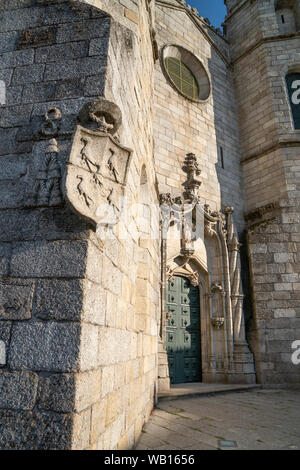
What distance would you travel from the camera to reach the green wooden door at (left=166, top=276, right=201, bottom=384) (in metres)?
5.85

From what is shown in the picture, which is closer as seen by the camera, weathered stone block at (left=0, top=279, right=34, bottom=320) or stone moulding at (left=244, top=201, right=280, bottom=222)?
weathered stone block at (left=0, top=279, right=34, bottom=320)

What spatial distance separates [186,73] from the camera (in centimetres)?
843

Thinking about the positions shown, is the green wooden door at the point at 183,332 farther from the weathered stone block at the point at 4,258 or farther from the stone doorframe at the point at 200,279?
the weathered stone block at the point at 4,258

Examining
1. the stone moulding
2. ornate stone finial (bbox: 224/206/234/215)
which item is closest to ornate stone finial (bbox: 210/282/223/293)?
ornate stone finial (bbox: 224/206/234/215)

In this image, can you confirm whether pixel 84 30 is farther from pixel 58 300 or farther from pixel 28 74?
pixel 58 300

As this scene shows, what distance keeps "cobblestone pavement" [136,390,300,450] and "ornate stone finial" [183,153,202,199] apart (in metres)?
4.04

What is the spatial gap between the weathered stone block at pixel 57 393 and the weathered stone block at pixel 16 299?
35cm

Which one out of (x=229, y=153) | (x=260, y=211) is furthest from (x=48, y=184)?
(x=229, y=153)

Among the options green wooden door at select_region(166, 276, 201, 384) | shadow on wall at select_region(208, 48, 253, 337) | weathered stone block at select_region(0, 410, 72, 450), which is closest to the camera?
→ weathered stone block at select_region(0, 410, 72, 450)

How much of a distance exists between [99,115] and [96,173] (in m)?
0.45

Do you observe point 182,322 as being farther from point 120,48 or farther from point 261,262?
point 120,48

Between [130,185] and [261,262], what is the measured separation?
4.88 metres

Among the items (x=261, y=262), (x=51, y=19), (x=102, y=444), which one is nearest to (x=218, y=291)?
(x=261, y=262)

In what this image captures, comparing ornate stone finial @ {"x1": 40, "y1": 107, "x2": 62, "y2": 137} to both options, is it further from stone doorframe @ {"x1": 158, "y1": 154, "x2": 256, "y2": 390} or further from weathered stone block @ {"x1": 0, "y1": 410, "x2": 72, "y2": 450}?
stone doorframe @ {"x1": 158, "y1": 154, "x2": 256, "y2": 390}
